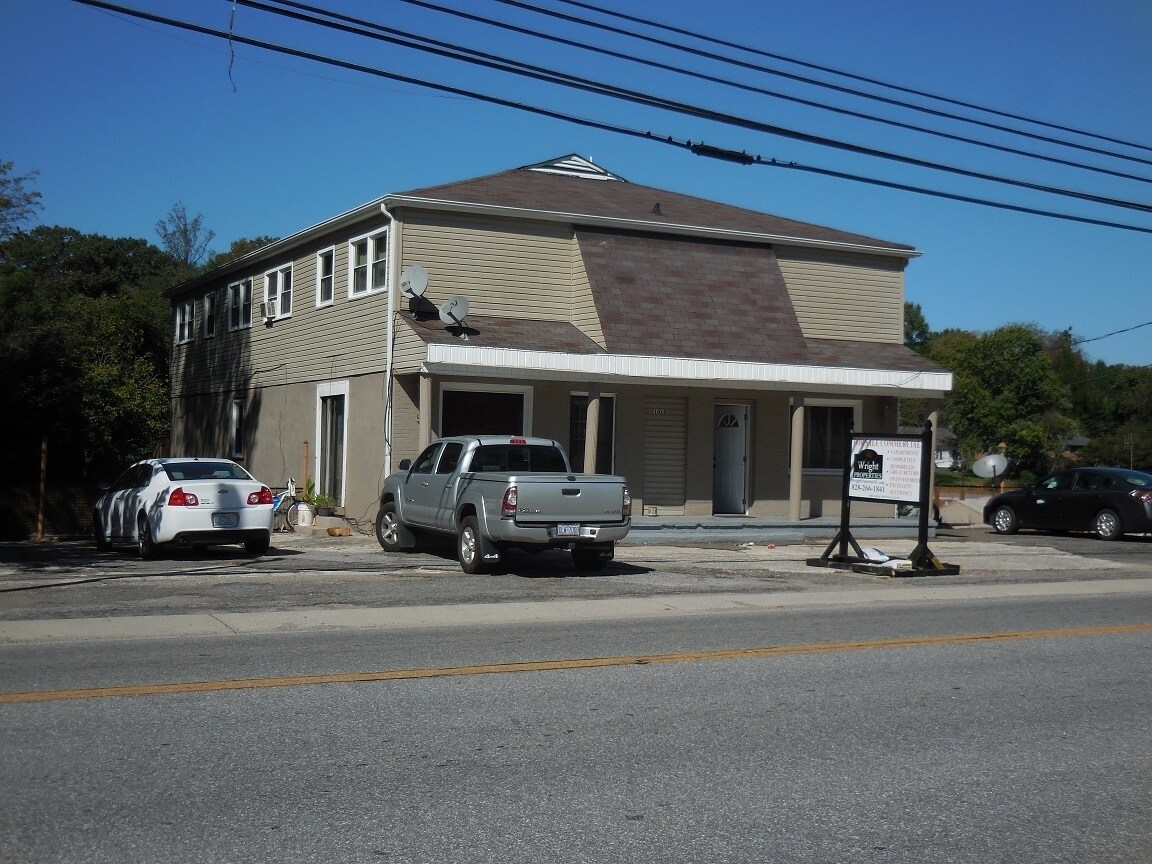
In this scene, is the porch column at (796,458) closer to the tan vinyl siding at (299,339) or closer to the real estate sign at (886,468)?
the real estate sign at (886,468)

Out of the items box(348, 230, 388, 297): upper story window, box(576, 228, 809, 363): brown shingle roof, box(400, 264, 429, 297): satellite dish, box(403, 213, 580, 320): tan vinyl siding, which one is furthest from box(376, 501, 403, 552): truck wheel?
box(576, 228, 809, 363): brown shingle roof

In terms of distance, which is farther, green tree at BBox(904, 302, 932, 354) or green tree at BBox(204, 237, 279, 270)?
green tree at BBox(904, 302, 932, 354)

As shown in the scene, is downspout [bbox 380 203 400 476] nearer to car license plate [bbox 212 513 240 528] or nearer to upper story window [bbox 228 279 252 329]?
car license plate [bbox 212 513 240 528]

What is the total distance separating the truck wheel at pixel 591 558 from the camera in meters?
16.3

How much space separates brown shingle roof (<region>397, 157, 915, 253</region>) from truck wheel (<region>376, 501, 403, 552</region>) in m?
6.34

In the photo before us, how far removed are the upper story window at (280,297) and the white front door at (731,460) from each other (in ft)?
33.5

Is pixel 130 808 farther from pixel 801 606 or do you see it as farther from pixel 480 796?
pixel 801 606

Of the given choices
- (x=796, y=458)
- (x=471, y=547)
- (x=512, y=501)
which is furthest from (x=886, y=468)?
(x=471, y=547)

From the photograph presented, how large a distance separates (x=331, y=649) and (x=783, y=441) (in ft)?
53.7

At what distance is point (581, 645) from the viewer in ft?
33.6

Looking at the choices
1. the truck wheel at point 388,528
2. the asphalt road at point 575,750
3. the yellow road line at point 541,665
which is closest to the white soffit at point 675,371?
the truck wheel at point 388,528

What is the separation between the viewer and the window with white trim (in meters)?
25.3

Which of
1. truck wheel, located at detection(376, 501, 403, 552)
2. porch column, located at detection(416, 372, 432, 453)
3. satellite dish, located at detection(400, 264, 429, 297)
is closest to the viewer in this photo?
truck wheel, located at detection(376, 501, 403, 552)

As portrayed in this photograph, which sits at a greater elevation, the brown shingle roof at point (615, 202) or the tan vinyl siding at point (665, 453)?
the brown shingle roof at point (615, 202)
